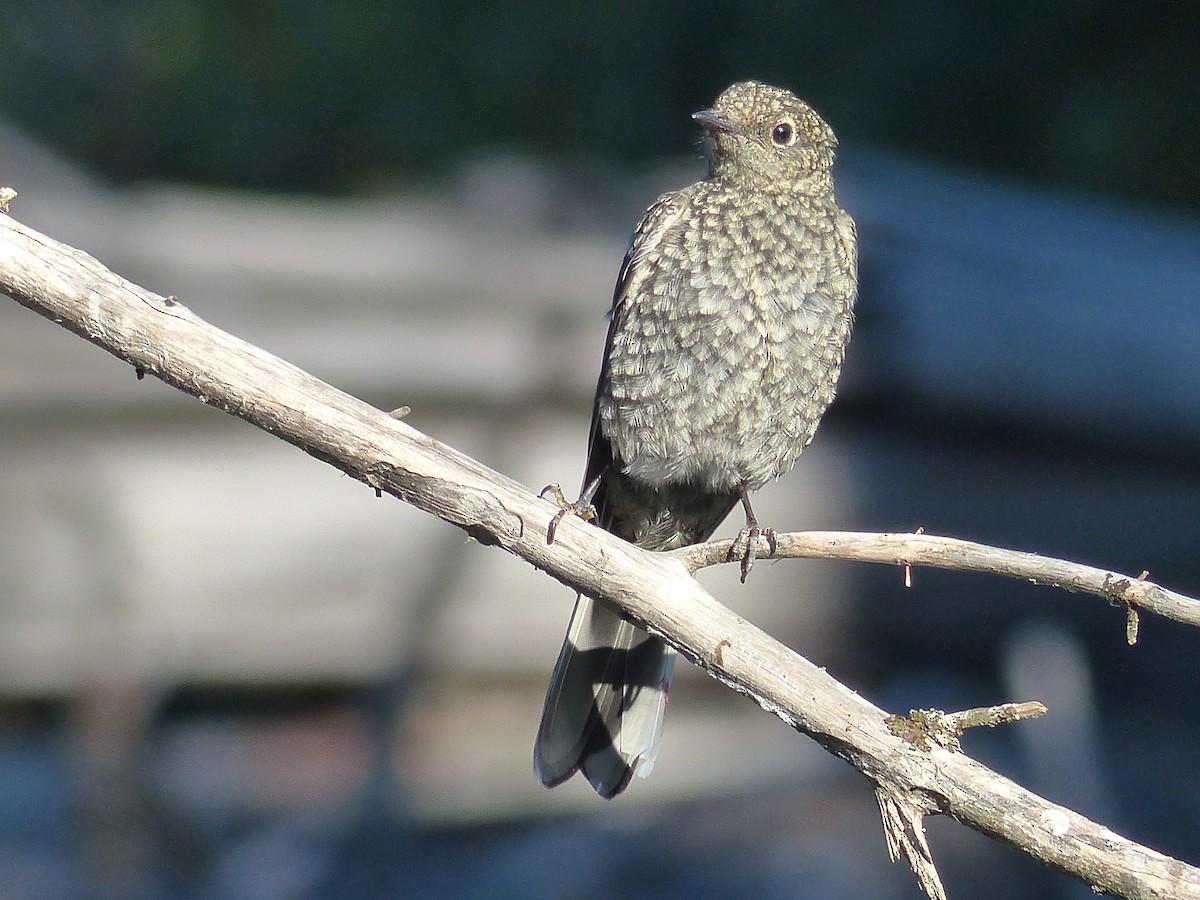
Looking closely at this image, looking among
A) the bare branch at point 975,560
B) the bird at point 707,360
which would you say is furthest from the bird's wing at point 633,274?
the bare branch at point 975,560

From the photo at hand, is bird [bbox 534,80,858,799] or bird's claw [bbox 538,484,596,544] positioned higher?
bird [bbox 534,80,858,799]

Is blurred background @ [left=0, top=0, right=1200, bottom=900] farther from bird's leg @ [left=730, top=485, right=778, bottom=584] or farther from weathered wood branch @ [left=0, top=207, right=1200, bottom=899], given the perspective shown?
weathered wood branch @ [left=0, top=207, right=1200, bottom=899]

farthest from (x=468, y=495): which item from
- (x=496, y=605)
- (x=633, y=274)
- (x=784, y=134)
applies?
(x=496, y=605)

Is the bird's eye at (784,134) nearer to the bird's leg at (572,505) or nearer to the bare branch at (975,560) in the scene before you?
the bird's leg at (572,505)

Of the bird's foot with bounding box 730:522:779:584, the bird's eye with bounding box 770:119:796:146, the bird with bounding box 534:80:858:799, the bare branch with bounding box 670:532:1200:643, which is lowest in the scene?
the bare branch with bounding box 670:532:1200:643

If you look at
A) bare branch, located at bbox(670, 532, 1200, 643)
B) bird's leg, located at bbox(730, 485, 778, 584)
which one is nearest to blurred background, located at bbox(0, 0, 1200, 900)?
bird's leg, located at bbox(730, 485, 778, 584)

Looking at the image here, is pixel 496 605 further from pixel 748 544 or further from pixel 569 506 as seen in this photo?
pixel 748 544

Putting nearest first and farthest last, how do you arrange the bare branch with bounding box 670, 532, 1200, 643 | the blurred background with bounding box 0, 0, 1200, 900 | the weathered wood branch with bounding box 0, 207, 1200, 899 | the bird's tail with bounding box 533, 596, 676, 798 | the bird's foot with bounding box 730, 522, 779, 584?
the bare branch with bounding box 670, 532, 1200, 643
the weathered wood branch with bounding box 0, 207, 1200, 899
the bird's foot with bounding box 730, 522, 779, 584
the bird's tail with bounding box 533, 596, 676, 798
the blurred background with bounding box 0, 0, 1200, 900
